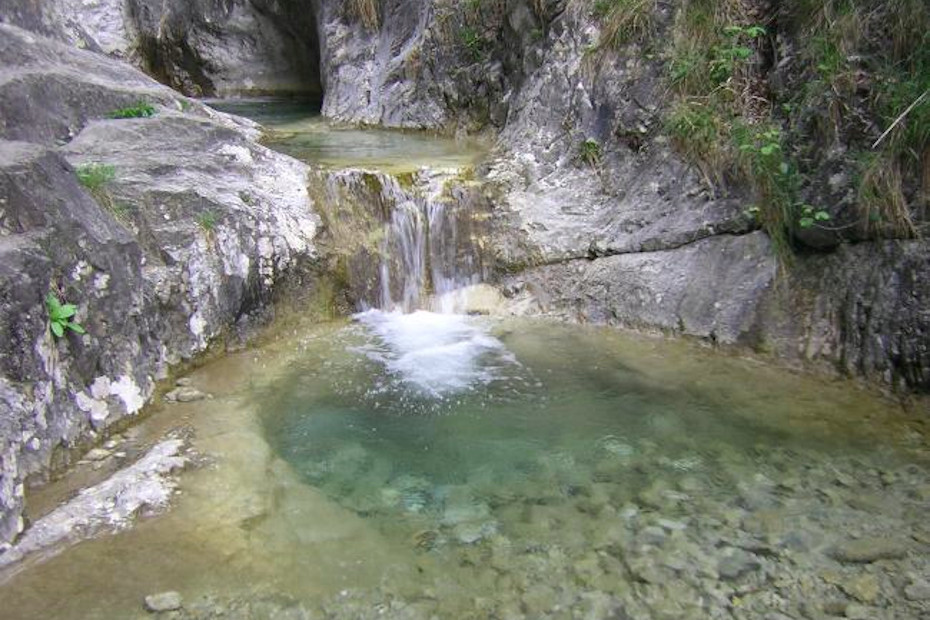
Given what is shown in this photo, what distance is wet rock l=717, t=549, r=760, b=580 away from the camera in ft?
10.1

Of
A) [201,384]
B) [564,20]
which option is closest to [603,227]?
[564,20]

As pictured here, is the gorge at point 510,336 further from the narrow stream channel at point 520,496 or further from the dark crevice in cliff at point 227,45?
the dark crevice in cliff at point 227,45

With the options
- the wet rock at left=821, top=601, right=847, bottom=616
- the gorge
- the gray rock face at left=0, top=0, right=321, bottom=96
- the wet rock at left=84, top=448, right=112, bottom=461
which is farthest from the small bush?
the gray rock face at left=0, top=0, right=321, bottom=96

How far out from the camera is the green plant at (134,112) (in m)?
6.28

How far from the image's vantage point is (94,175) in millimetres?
4930

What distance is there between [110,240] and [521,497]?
9.60ft

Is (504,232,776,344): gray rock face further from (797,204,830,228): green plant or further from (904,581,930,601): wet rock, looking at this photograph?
(904,581,930,601): wet rock

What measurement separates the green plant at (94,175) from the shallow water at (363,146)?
2153 millimetres

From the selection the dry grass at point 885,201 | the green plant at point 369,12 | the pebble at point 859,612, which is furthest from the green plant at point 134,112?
the pebble at point 859,612

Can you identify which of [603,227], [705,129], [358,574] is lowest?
[358,574]

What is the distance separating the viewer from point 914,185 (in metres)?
4.49

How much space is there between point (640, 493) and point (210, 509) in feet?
6.99

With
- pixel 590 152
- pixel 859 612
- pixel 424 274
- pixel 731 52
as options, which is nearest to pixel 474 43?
pixel 590 152

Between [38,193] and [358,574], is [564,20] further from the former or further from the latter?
[358,574]
